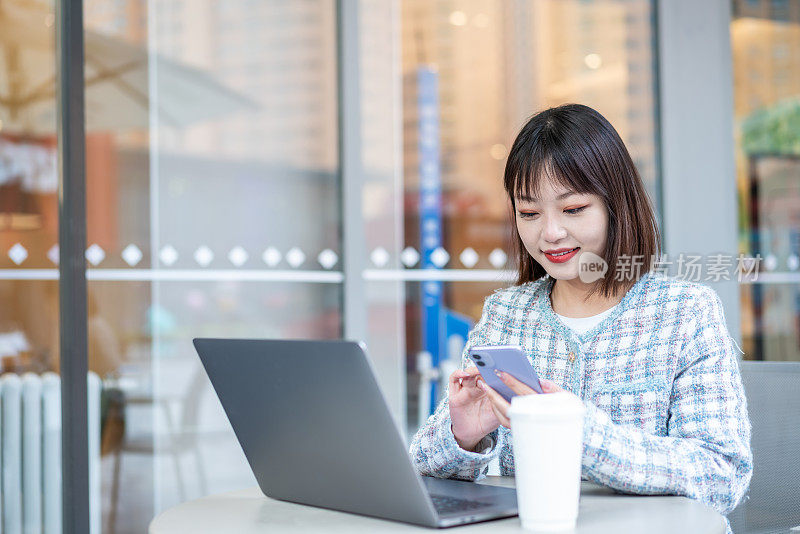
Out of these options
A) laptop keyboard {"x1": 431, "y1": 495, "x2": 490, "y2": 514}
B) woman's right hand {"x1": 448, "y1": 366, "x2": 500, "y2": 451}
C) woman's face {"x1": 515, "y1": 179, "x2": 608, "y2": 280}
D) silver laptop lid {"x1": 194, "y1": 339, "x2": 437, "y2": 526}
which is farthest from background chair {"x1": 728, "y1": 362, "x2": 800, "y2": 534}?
silver laptop lid {"x1": 194, "y1": 339, "x2": 437, "y2": 526}

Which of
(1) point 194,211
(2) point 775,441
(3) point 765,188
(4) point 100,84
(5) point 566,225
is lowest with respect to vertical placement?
(2) point 775,441

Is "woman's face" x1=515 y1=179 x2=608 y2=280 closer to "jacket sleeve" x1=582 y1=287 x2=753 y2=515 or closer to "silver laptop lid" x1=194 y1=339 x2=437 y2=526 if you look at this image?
"jacket sleeve" x1=582 y1=287 x2=753 y2=515

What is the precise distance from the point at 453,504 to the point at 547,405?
234mm

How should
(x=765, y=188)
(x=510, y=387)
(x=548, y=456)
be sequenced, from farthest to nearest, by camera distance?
1. (x=765, y=188)
2. (x=510, y=387)
3. (x=548, y=456)

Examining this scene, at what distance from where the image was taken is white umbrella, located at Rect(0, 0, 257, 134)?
296 cm

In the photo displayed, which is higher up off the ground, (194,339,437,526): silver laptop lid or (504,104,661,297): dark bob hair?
(504,104,661,297): dark bob hair

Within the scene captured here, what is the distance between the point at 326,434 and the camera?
114 cm

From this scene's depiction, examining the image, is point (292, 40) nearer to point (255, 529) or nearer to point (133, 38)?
point (133, 38)

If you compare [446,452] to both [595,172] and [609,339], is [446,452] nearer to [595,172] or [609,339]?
[609,339]

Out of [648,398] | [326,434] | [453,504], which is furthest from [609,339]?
[326,434]

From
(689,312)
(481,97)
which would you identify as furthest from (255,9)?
(689,312)

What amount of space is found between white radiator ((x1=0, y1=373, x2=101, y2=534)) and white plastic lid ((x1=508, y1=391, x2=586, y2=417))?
217 centimetres

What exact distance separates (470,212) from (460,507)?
8.84ft

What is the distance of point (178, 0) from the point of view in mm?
3254
